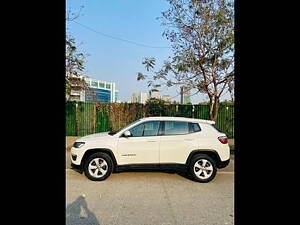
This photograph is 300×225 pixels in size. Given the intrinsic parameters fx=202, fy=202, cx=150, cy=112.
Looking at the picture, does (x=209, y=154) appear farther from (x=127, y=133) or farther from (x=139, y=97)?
(x=139, y=97)

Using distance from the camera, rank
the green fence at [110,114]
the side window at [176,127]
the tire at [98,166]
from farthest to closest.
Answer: the green fence at [110,114] < the side window at [176,127] < the tire at [98,166]

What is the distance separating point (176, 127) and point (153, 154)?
0.93 metres

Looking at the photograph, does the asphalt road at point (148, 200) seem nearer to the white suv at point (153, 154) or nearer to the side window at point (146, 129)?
the white suv at point (153, 154)

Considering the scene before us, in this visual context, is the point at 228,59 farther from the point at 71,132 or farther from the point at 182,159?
the point at 71,132

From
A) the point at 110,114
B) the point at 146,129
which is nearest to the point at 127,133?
the point at 146,129

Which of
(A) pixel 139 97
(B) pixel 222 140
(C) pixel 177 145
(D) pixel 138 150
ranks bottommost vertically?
(D) pixel 138 150

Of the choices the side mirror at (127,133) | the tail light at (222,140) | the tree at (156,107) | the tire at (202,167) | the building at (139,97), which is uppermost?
the building at (139,97)

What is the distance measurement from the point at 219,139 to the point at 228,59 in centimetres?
457

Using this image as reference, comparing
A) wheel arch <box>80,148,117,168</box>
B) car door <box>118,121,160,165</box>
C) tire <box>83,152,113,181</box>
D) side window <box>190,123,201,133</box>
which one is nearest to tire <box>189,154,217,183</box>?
side window <box>190,123,201,133</box>

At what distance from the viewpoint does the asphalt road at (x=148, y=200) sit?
3.26 meters

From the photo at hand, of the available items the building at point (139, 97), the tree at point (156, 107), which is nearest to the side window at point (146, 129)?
the tree at point (156, 107)

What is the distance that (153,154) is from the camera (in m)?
5.05

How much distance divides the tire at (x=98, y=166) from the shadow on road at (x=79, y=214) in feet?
3.74
